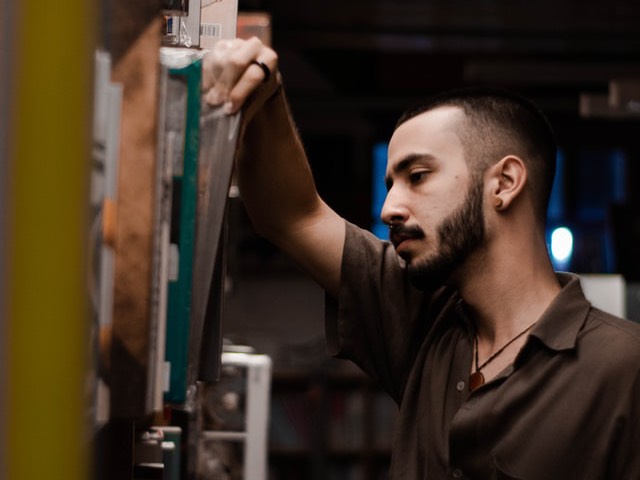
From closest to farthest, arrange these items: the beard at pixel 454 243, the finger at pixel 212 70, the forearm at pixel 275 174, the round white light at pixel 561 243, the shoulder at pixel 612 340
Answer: the finger at pixel 212 70 → the forearm at pixel 275 174 → the shoulder at pixel 612 340 → the beard at pixel 454 243 → the round white light at pixel 561 243

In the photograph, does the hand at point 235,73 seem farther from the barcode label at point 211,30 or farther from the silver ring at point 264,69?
the barcode label at point 211,30

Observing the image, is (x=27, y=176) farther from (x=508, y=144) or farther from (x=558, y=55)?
(x=558, y=55)

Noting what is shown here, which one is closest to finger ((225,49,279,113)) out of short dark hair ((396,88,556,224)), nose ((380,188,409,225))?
nose ((380,188,409,225))

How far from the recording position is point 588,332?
1492 millimetres

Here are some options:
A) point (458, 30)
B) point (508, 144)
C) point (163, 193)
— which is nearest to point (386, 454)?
point (458, 30)

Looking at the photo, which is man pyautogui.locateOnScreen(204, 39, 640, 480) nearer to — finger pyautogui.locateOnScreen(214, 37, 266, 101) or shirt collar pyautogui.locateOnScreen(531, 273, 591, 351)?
shirt collar pyautogui.locateOnScreen(531, 273, 591, 351)

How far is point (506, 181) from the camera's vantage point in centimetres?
161

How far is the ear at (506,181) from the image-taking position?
5.24 feet

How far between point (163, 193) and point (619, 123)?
702 centimetres

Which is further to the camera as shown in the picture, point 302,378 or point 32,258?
point 302,378

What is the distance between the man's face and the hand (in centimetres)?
52

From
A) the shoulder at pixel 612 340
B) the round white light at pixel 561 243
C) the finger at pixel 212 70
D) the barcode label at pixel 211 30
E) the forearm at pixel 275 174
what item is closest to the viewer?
the finger at pixel 212 70

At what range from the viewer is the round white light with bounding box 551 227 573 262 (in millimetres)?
6438

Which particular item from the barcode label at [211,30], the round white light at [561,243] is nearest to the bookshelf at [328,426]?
the round white light at [561,243]
